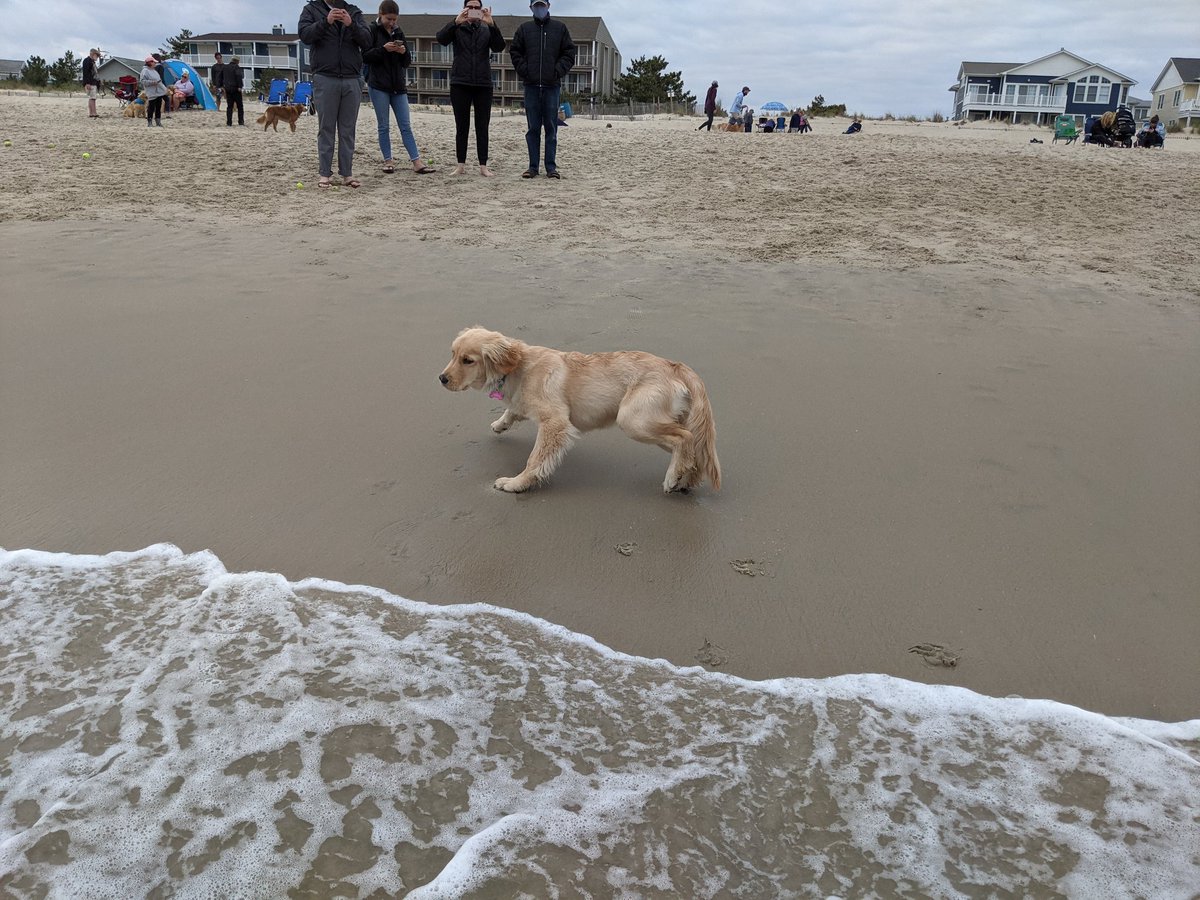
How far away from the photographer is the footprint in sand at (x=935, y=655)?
286 cm

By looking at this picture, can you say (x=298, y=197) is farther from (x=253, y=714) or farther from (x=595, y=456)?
(x=253, y=714)

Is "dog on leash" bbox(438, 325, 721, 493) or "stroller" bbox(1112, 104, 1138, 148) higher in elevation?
"stroller" bbox(1112, 104, 1138, 148)

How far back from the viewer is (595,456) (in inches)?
178

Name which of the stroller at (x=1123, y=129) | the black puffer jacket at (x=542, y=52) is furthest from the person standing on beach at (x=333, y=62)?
the stroller at (x=1123, y=129)

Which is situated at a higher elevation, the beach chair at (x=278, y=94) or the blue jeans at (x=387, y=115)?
the beach chair at (x=278, y=94)

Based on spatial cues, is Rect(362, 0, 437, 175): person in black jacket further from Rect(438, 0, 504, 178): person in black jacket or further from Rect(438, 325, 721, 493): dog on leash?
Rect(438, 325, 721, 493): dog on leash

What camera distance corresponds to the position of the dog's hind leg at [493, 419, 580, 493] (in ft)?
13.1

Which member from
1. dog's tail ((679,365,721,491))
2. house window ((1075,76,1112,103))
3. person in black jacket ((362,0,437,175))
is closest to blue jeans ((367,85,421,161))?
person in black jacket ((362,0,437,175))

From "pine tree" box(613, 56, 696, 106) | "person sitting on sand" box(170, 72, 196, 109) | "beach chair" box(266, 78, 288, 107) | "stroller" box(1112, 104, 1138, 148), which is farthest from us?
"pine tree" box(613, 56, 696, 106)

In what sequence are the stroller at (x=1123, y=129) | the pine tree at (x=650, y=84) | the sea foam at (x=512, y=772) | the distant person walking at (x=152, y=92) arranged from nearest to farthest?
1. the sea foam at (x=512, y=772)
2. the distant person walking at (x=152, y=92)
3. the stroller at (x=1123, y=129)
4. the pine tree at (x=650, y=84)

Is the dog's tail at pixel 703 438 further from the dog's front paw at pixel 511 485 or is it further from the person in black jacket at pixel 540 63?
the person in black jacket at pixel 540 63

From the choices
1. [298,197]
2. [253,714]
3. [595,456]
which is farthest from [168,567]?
[298,197]

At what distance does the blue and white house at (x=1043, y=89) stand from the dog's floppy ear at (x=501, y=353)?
2741 inches

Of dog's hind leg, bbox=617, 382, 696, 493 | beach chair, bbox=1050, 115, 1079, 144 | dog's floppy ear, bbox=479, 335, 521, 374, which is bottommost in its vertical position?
dog's hind leg, bbox=617, 382, 696, 493
